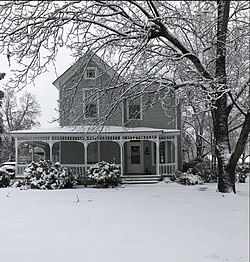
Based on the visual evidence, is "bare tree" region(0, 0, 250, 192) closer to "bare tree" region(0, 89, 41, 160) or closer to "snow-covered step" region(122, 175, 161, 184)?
"snow-covered step" region(122, 175, 161, 184)

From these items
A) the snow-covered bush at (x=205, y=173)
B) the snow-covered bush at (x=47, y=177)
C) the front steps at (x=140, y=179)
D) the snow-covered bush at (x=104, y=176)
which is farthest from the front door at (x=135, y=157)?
the snow-covered bush at (x=47, y=177)

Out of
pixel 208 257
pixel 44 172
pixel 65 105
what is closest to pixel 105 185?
pixel 44 172

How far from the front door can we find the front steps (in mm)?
1850

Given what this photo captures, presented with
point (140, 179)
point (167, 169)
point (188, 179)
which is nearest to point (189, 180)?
point (188, 179)

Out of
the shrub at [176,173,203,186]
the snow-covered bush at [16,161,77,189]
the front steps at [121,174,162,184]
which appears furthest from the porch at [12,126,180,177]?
the snow-covered bush at [16,161,77,189]

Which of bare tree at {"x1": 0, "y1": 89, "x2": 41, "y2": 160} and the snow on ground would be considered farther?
bare tree at {"x1": 0, "y1": 89, "x2": 41, "y2": 160}

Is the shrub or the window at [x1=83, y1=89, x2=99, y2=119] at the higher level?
the window at [x1=83, y1=89, x2=99, y2=119]

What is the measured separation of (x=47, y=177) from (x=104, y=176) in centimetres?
270

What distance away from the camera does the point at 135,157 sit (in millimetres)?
24375

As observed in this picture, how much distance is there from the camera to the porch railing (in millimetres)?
22933

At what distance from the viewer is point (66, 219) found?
359 inches

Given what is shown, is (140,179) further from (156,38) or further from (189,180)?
(156,38)

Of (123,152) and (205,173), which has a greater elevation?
(123,152)

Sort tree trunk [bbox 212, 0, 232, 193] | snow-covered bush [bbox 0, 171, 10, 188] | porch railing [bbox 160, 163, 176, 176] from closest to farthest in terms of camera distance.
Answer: tree trunk [bbox 212, 0, 232, 193] < snow-covered bush [bbox 0, 171, 10, 188] < porch railing [bbox 160, 163, 176, 176]
